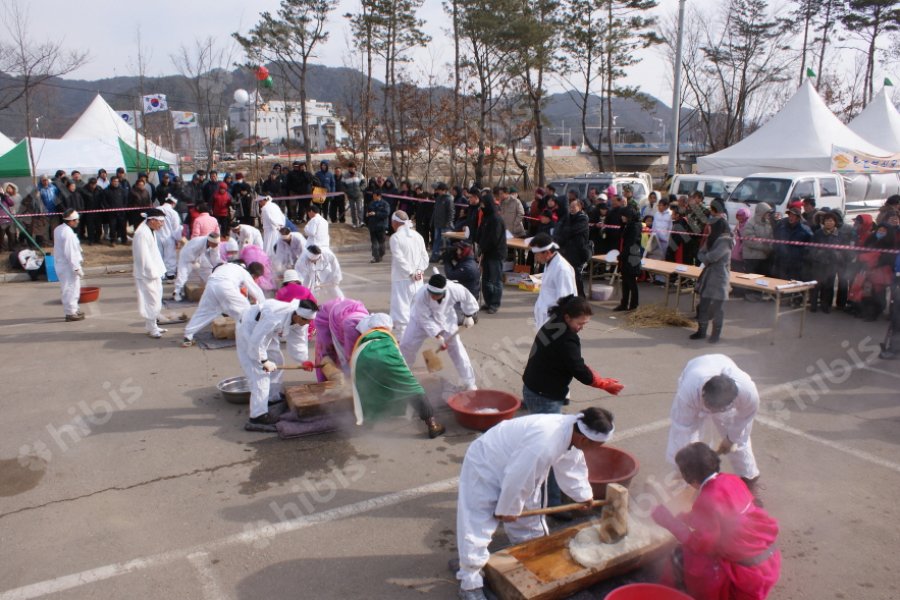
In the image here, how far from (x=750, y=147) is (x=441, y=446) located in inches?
706

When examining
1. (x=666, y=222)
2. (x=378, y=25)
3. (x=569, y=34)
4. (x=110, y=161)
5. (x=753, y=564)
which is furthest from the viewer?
(x=569, y=34)

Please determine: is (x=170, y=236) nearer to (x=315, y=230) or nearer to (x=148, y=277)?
(x=315, y=230)

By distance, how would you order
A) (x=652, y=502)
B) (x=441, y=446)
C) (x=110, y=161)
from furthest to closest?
(x=110, y=161), (x=441, y=446), (x=652, y=502)

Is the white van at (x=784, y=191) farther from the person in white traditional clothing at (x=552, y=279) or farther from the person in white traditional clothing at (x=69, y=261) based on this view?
the person in white traditional clothing at (x=69, y=261)

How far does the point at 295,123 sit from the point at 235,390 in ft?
310

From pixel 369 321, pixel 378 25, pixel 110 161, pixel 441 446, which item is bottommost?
pixel 441 446

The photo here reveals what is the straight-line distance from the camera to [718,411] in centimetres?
439

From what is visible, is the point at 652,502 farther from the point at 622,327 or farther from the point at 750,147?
the point at 750,147

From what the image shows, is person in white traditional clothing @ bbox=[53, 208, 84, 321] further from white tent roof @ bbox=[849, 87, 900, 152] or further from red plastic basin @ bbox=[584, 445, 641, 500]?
white tent roof @ bbox=[849, 87, 900, 152]

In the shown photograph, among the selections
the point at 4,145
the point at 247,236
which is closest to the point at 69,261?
the point at 247,236

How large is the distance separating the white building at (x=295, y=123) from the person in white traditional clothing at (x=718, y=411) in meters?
21.8

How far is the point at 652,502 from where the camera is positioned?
487 centimetres

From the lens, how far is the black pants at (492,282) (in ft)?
35.2

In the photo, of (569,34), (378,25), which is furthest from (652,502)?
(569,34)
